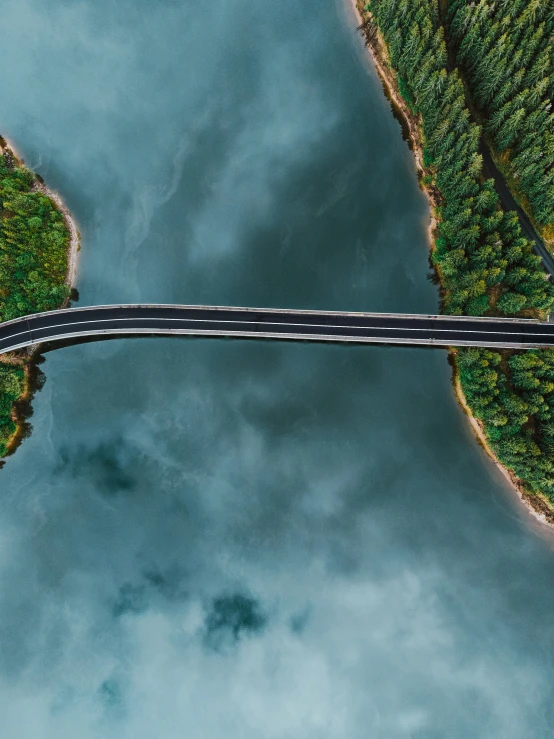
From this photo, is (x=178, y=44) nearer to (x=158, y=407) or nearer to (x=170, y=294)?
(x=170, y=294)

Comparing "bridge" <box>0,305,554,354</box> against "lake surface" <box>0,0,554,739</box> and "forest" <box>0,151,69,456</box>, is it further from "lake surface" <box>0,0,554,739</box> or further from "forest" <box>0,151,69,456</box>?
"forest" <box>0,151,69,456</box>

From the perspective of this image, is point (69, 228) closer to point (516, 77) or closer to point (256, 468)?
point (256, 468)

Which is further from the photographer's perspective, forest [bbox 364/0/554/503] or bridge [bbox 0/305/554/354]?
bridge [bbox 0/305/554/354]

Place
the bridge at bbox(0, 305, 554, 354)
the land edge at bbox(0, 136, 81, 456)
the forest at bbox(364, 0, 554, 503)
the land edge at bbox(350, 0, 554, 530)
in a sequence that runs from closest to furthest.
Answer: the forest at bbox(364, 0, 554, 503) < the bridge at bbox(0, 305, 554, 354) < the land edge at bbox(350, 0, 554, 530) < the land edge at bbox(0, 136, 81, 456)

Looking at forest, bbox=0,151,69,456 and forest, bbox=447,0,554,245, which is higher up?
forest, bbox=447,0,554,245

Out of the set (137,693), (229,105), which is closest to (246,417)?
(137,693)

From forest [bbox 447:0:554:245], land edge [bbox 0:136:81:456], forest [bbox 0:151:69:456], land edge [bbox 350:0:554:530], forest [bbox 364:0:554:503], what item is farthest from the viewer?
land edge [bbox 0:136:81:456]

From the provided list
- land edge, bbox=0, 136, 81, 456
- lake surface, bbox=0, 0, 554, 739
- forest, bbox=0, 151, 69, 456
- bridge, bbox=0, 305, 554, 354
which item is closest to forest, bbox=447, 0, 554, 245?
lake surface, bbox=0, 0, 554, 739
